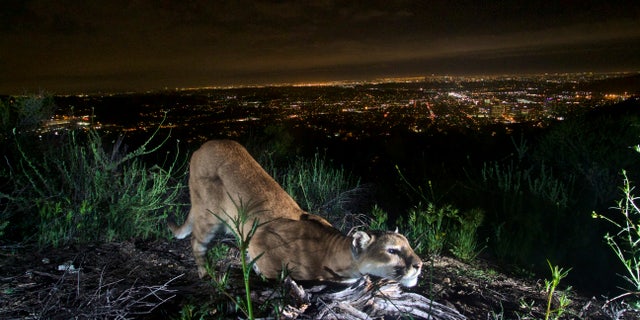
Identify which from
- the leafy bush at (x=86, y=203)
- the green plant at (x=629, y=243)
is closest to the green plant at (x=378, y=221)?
the green plant at (x=629, y=243)

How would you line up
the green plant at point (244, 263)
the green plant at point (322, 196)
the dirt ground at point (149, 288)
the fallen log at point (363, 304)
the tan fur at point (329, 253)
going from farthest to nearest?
the green plant at point (322, 196), the tan fur at point (329, 253), the dirt ground at point (149, 288), the fallen log at point (363, 304), the green plant at point (244, 263)

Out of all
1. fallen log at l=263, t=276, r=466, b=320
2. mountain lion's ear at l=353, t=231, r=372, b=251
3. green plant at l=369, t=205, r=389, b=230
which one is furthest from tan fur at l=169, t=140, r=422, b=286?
green plant at l=369, t=205, r=389, b=230

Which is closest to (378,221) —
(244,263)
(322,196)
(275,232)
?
(322,196)

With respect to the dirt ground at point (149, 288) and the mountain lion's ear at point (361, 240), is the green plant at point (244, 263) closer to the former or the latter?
the dirt ground at point (149, 288)

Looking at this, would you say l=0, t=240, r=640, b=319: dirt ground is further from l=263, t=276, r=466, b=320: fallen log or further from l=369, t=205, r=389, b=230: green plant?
l=369, t=205, r=389, b=230: green plant

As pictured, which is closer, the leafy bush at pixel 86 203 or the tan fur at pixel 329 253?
the tan fur at pixel 329 253

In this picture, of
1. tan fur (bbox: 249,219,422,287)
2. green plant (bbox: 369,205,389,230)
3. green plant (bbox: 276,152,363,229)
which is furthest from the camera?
green plant (bbox: 276,152,363,229)

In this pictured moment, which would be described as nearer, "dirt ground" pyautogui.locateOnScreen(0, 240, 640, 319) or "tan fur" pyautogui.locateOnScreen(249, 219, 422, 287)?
"dirt ground" pyautogui.locateOnScreen(0, 240, 640, 319)

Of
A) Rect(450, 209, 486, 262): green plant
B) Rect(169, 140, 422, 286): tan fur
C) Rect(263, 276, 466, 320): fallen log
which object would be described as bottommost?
Rect(450, 209, 486, 262): green plant
